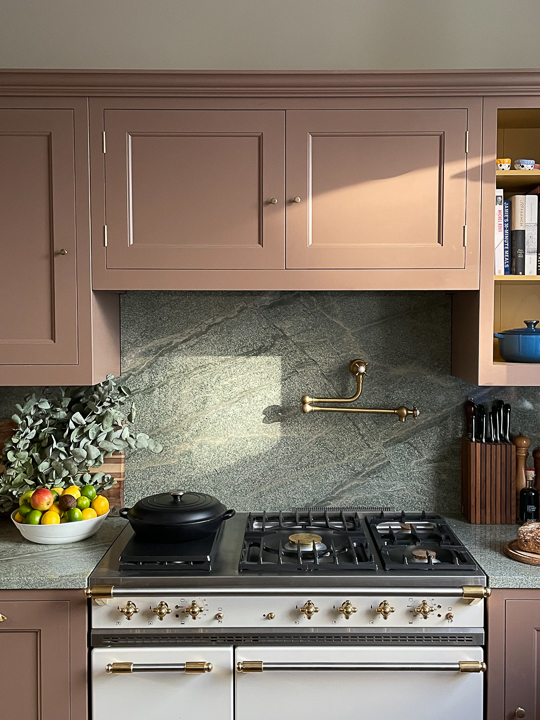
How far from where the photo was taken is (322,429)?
2371 mm

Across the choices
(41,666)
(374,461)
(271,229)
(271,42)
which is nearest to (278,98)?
(271,229)

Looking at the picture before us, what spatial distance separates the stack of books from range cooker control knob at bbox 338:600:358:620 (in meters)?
1.14

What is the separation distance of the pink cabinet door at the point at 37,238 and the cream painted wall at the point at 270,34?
1.94 feet

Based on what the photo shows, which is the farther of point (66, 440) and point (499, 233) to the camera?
point (66, 440)

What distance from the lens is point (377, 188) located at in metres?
1.97

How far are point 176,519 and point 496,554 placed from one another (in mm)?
996

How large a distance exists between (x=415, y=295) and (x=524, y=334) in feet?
1.53

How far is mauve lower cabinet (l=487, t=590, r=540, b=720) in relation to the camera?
69.9 inches

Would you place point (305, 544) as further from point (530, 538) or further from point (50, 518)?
point (50, 518)

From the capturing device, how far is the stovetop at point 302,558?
1.77 metres

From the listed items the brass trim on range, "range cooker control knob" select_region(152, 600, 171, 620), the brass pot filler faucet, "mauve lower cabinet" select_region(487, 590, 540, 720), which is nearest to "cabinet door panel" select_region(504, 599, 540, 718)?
"mauve lower cabinet" select_region(487, 590, 540, 720)

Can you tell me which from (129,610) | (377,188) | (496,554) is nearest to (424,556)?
(496,554)

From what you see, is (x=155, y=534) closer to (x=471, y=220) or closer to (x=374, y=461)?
(x=374, y=461)

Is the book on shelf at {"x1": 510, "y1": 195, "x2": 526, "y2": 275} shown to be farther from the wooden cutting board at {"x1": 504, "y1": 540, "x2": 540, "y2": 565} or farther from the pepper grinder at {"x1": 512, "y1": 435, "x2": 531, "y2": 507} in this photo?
the wooden cutting board at {"x1": 504, "y1": 540, "x2": 540, "y2": 565}
